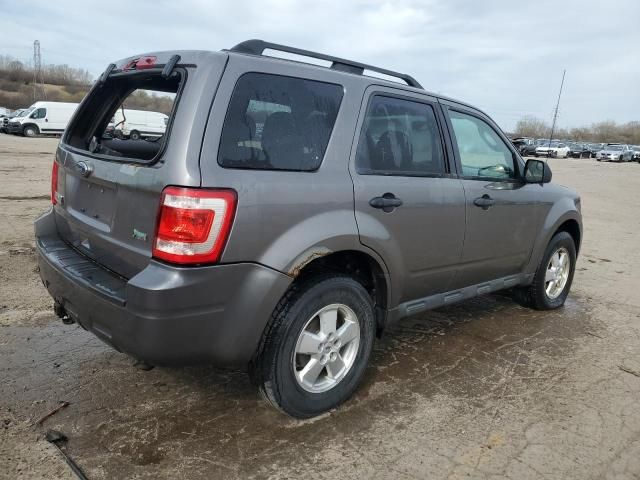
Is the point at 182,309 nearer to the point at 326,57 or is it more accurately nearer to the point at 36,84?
the point at 326,57

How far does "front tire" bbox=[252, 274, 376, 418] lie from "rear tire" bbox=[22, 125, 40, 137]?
35953 millimetres

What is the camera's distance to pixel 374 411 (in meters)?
2.98

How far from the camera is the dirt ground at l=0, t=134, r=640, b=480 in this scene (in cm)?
248

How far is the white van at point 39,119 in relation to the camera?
3278 cm

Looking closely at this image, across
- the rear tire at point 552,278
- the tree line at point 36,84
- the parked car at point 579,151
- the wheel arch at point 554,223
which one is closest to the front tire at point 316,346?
the wheel arch at point 554,223

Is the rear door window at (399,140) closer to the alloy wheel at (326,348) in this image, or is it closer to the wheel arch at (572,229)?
the alloy wheel at (326,348)

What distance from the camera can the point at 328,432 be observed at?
2.76 meters

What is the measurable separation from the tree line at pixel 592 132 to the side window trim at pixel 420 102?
95.4 m

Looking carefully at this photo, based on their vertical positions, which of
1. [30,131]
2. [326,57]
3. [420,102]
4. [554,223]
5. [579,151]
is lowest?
[30,131]

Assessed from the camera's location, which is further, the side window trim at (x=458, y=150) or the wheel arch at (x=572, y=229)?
the wheel arch at (x=572, y=229)

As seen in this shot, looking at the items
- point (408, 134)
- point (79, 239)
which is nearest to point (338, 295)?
point (408, 134)

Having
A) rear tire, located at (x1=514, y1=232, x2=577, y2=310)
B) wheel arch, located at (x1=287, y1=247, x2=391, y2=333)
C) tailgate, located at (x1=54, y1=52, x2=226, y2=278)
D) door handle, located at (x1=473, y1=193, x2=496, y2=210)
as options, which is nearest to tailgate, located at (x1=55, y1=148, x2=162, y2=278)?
tailgate, located at (x1=54, y1=52, x2=226, y2=278)

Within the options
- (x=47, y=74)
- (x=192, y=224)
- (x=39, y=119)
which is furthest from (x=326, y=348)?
(x=47, y=74)

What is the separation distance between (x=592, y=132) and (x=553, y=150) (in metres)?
60.0
